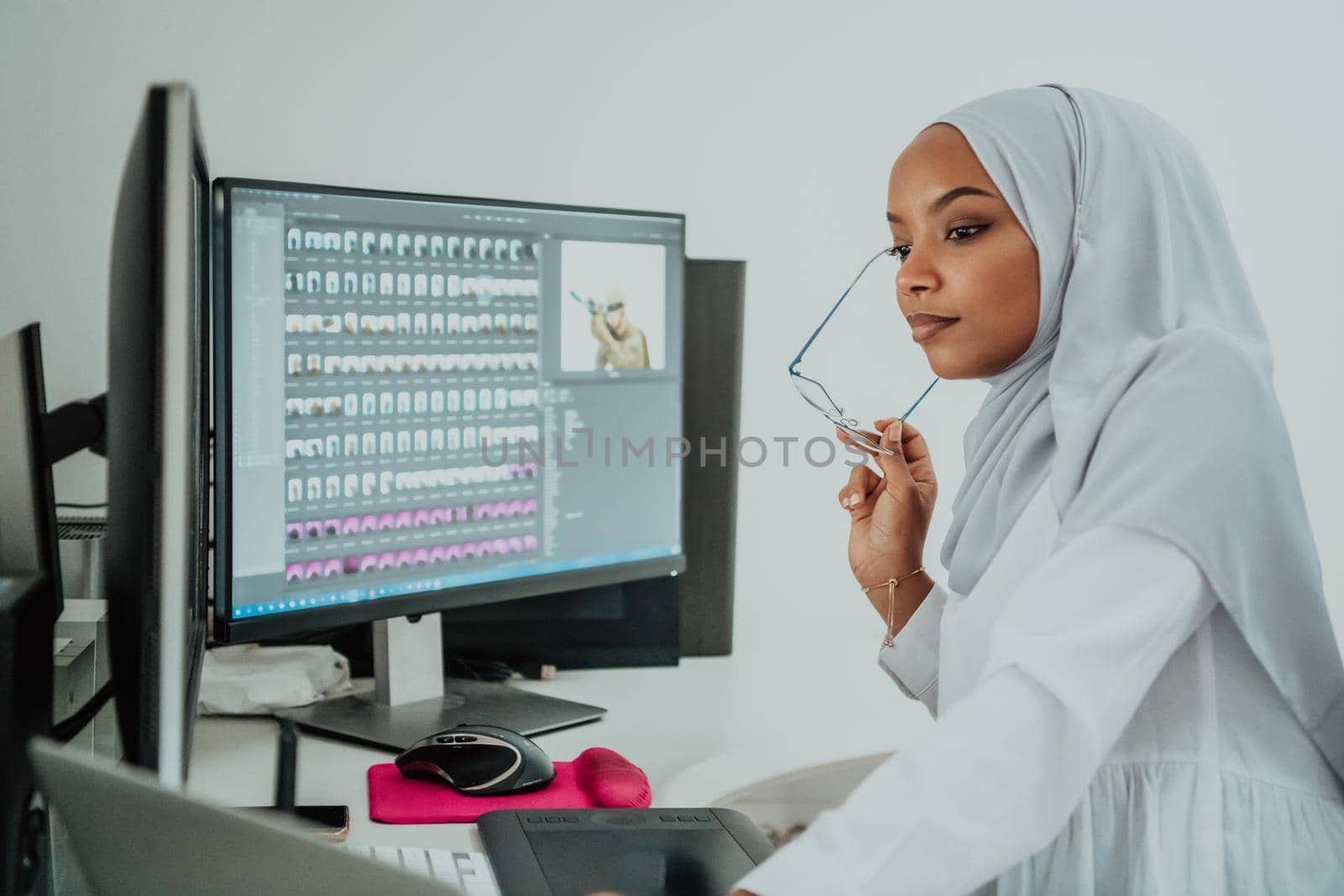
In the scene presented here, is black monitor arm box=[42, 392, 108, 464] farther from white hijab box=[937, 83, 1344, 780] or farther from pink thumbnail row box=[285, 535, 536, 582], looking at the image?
white hijab box=[937, 83, 1344, 780]

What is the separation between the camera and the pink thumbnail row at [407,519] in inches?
44.0

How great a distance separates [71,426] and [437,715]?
473mm

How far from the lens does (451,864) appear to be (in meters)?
0.85

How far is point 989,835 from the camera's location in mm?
721

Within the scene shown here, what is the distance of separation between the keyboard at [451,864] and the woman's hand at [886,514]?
51 cm

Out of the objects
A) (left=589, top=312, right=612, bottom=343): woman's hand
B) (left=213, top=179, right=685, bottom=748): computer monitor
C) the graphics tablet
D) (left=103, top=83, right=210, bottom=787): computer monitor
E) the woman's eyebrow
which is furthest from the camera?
(left=589, top=312, right=612, bottom=343): woman's hand

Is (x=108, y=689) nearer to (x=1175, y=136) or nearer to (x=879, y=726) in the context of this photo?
(x=879, y=726)

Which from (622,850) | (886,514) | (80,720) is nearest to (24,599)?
(80,720)

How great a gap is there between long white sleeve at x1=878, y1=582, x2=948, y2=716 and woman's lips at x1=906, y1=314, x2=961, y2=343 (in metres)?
0.30

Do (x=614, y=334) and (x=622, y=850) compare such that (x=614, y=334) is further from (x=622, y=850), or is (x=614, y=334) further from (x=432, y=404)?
(x=622, y=850)

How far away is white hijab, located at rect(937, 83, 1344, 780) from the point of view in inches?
30.4

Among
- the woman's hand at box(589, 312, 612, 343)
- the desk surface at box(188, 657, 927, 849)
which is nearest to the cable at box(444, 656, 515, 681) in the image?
the desk surface at box(188, 657, 927, 849)

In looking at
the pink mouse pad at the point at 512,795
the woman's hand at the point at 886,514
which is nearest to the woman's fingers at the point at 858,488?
the woman's hand at the point at 886,514

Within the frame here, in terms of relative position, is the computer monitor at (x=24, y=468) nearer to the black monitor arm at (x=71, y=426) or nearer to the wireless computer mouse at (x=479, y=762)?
the black monitor arm at (x=71, y=426)
